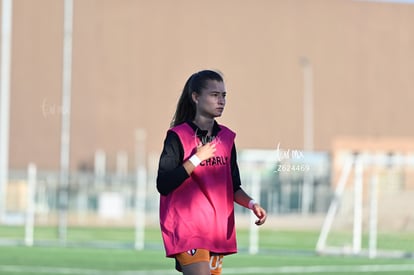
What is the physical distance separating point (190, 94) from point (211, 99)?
18 centimetres

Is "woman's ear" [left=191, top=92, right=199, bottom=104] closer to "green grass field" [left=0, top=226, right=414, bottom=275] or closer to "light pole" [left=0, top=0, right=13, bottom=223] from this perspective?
"green grass field" [left=0, top=226, right=414, bottom=275]

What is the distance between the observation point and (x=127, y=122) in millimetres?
54969

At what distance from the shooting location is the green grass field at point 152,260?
17.6m

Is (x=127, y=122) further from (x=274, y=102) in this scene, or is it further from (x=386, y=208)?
(x=386, y=208)

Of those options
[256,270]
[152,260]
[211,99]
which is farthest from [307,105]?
[211,99]

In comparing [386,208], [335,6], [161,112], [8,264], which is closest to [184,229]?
[8,264]

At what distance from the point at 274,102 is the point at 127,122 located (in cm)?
698

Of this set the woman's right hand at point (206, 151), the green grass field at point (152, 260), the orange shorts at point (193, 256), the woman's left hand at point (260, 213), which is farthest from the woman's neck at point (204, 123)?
the green grass field at point (152, 260)

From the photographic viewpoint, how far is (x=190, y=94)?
23.8 ft

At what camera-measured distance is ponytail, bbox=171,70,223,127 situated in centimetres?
720

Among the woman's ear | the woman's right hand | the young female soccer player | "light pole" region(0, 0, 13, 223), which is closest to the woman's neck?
the young female soccer player
